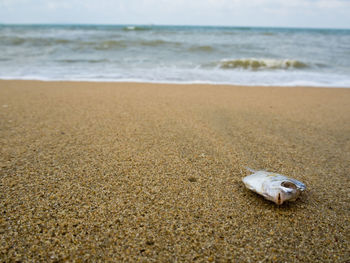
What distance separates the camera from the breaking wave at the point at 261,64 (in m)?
6.89

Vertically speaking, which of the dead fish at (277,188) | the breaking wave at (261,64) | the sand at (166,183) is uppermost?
the breaking wave at (261,64)

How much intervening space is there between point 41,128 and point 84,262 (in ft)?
5.38

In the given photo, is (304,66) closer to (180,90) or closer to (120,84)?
(180,90)

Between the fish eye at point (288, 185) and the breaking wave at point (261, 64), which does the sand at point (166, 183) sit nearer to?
the fish eye at point (288, 185)

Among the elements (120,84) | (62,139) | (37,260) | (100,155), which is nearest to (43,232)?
(37,260)

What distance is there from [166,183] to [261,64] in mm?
6592

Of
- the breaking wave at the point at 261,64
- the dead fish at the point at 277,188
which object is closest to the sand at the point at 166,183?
the dead fish at the point at 277,188

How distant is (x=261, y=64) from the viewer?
7.05 metres

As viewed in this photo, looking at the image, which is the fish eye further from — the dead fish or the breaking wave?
the breaking wave

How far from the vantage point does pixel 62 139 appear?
78.5 inches

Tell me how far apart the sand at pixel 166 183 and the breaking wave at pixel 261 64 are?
4.28 meters

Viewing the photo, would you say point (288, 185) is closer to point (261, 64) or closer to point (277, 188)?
point (277, 188)

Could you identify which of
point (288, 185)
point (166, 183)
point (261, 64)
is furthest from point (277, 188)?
point (261, 64)

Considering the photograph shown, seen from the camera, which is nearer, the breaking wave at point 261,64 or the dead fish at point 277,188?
the dead fish at point 277,188
